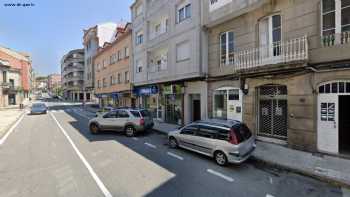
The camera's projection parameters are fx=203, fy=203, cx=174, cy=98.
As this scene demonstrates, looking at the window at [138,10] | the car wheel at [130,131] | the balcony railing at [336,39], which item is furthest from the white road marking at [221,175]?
the window at [138,10]

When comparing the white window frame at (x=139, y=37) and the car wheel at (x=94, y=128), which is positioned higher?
the white window frame at (x=139, y=37)

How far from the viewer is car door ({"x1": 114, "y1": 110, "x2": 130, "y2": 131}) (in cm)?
1236

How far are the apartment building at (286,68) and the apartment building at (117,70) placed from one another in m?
13.4

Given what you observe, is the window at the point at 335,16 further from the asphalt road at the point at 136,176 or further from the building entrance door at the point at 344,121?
the asphalt road at the point at 136,176

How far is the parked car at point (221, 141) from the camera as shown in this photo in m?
6.82

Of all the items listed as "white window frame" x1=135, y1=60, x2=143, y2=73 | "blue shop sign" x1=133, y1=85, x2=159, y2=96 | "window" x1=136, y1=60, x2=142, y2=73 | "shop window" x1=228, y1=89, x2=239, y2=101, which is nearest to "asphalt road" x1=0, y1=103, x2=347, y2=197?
"shop window" x1=228, y1=89, x2=239, y2=101

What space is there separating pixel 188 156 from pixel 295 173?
367cm

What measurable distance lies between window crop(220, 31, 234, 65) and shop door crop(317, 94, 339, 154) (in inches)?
198

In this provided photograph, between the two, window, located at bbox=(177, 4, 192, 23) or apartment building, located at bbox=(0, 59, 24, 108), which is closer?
window, located at bbox=(177, 4, 192, 23)

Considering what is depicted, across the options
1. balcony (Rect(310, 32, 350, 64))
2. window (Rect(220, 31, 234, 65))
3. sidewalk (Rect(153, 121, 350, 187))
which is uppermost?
window (Rect(220, 31, 234, 65))

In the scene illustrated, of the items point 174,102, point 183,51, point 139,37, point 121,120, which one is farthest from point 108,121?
point 139,37

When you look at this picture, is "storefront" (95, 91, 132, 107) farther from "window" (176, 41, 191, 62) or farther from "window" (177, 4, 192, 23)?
"window" (177, 4, 192, 23)

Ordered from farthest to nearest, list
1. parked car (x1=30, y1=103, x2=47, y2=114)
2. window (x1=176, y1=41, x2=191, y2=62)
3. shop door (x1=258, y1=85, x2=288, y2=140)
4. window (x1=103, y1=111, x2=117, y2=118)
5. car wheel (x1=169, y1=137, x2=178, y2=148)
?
parked car (x1=30, y1=103, x2=47, y2=114) → window (x1=176, y1=41, x2=191, y2=62) → window (x1=103, y1=111, x2=117, y2=118) → shop door (x1=258, y1=85, x2=288, y2=140) → car wheel (x1=169, y1=137, x2=178, y2=148)

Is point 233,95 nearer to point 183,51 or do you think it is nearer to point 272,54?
point 272,54
